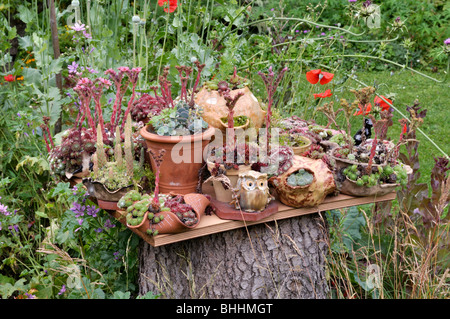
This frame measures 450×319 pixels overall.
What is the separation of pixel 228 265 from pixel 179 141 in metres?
0.65

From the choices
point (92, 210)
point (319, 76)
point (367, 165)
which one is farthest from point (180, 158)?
point (319, 76)

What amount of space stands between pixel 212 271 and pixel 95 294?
0.54m

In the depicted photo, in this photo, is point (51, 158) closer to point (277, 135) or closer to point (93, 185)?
point (93, 185)

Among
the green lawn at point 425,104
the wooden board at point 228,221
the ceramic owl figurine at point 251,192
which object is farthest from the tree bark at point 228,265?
the green lawn at point 425,104

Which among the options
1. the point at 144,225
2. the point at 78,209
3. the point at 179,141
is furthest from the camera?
the point at 78,209

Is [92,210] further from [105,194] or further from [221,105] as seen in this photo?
[221,105]

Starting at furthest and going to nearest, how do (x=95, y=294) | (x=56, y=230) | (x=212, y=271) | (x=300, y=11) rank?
1. (x=300, y=11)
2. (x=56, y=230)
3. (x=212, y=271)
4. (x=95, y=294)

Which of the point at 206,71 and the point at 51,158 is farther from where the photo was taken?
the point at 206,71

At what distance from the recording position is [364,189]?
233cm

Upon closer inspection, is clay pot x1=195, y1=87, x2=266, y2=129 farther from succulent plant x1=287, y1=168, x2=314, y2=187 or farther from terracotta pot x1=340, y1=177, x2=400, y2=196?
terracotta pot x1=340, y1=177, x2=400, y2=196

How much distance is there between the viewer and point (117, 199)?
2.17 meters

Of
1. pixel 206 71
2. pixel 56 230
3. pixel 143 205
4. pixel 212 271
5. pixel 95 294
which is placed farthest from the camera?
pixel 206 71
